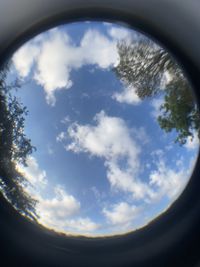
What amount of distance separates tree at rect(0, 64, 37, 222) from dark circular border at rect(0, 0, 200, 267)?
5cm

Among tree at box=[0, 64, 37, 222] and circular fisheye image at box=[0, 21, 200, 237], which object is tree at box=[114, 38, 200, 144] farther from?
tree at box=[0, 64, 37, 222]

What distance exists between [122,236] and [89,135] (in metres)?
0.32

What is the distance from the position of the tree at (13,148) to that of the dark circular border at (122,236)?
1.8 inches

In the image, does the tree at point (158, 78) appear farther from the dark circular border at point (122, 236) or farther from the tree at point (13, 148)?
the tree at point (13, 148)

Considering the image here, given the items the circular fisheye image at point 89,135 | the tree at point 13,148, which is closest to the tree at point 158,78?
the circular fisheye image at point 89,135

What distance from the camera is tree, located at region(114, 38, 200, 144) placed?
1.11m

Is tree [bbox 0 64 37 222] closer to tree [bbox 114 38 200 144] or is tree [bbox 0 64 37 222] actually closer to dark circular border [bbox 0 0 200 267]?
dark circular border [bbox 0 0 200 267]

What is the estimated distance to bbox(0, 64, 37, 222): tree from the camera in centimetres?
111

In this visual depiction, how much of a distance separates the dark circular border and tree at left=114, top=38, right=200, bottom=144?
4cm

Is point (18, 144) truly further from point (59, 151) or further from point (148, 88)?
point (148, 88)

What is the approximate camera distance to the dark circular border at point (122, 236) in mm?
1110

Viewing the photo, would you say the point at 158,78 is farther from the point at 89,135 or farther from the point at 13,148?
the point at 13,148

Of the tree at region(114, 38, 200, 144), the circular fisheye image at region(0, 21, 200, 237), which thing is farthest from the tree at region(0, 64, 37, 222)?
the tree at region(114, 38, 200, 144)

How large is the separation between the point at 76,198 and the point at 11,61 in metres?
0.44
